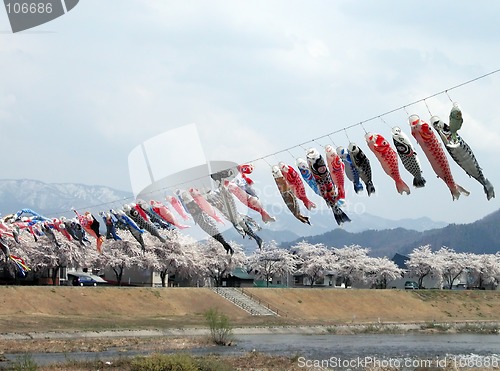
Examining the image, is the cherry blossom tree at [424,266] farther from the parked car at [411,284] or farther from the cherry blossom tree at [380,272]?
the cherry blossom tree at [380,272]

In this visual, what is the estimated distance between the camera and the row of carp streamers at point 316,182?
2380 cm

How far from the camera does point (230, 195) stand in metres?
31.4

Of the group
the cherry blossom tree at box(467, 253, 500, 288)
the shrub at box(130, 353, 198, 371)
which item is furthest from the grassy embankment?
the shrub at box(130, 353, 198, 371)

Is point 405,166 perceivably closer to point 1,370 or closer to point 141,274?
point 1,370

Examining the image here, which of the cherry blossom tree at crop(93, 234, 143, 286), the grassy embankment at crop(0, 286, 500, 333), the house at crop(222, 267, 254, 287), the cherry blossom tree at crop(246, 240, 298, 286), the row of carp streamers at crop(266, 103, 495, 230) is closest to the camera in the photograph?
the row of carp streamers at crop(266, 103, 495, 230)

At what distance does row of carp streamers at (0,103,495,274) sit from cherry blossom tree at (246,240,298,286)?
70.0 m

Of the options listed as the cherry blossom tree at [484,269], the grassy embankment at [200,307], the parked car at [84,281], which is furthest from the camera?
the cherry blossom tree at [484,269]

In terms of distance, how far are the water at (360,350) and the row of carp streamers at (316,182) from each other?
7978mm

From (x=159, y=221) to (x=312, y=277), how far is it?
250ft

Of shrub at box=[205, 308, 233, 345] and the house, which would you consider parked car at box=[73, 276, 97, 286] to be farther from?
shrub at box=[205, 308, 233, 345]

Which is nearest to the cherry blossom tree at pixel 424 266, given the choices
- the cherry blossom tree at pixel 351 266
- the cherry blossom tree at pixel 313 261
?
the cherry blossom tree at pixel 351 266

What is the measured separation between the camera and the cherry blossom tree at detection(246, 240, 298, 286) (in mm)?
107750

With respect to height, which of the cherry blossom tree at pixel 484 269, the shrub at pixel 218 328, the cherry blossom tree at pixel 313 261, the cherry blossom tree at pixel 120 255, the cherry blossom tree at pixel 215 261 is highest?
the cherry blossom tree at pixel 120 255

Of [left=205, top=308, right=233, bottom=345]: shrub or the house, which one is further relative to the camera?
the house
